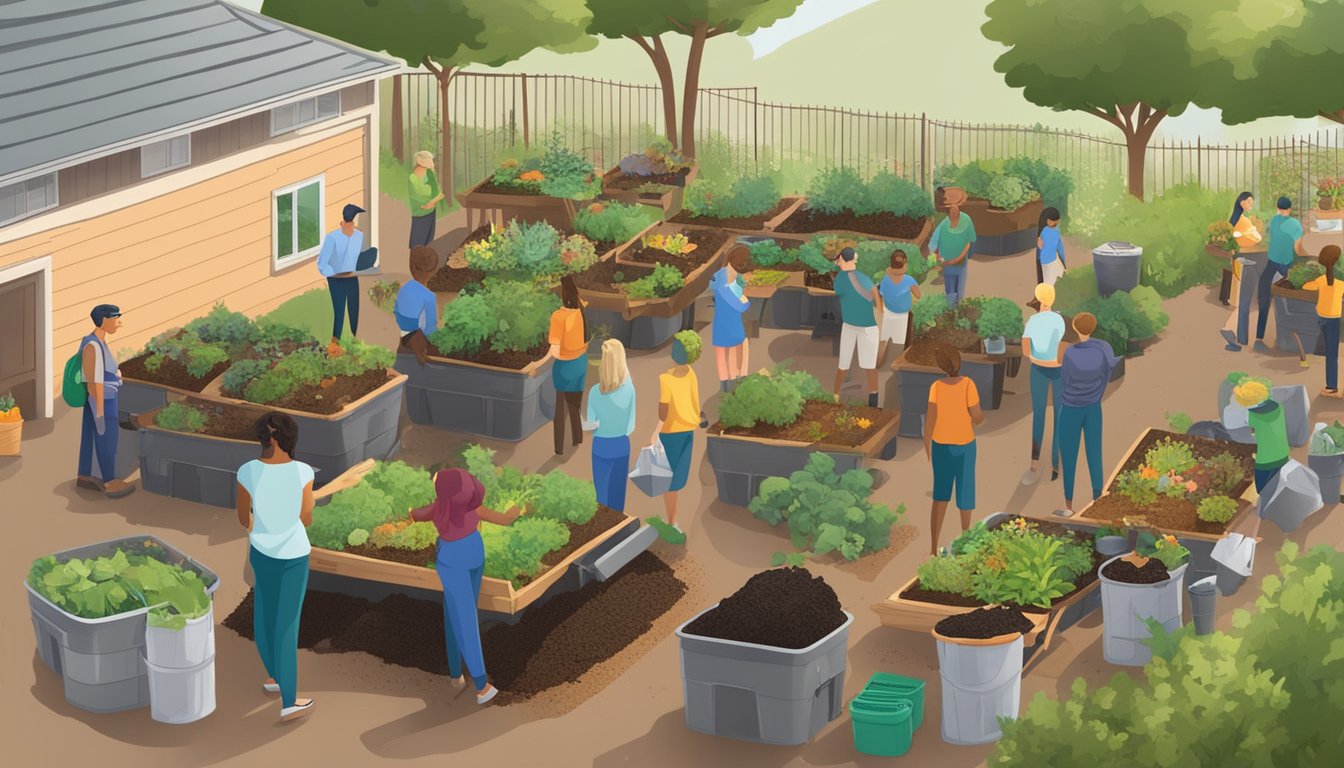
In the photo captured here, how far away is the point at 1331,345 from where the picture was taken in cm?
2239

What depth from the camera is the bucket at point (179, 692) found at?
15.9 meters

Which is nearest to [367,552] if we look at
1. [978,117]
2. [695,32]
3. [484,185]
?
[484,185]

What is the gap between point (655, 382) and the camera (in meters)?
23.4

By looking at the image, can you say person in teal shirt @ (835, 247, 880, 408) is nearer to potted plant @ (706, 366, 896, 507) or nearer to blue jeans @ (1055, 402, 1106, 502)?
potted plant @ (706, 366, 896, 507)

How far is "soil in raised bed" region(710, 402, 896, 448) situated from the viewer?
65.9ft

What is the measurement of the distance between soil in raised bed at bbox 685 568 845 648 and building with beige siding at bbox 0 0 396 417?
9.18 meters

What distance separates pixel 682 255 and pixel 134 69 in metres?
6.28

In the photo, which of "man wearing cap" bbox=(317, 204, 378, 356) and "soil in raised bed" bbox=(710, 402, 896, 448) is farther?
"man wearing cap" bbox=(317, 204, 378, 356)

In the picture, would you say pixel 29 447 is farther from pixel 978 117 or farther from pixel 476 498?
pixel 978 117

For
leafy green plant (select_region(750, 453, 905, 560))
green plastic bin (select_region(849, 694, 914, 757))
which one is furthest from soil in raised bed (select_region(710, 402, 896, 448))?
green plastic bin (select_region(849, 694, 914, 757))

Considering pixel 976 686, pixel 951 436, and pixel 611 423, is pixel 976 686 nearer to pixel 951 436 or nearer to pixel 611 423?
pixel 951 436

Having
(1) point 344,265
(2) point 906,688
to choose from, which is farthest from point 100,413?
(2) point 906,688

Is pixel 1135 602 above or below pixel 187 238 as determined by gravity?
below

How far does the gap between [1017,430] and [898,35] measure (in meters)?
34.3
